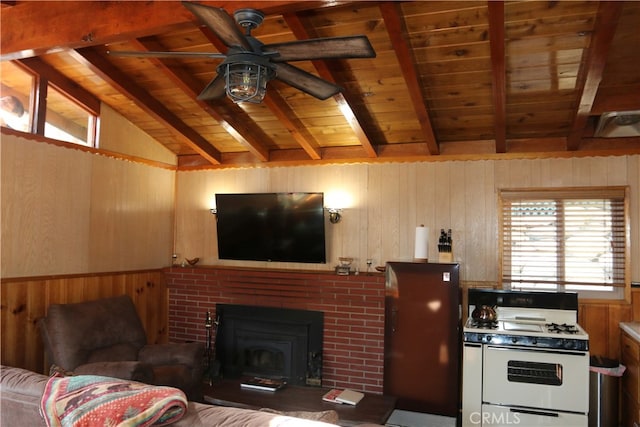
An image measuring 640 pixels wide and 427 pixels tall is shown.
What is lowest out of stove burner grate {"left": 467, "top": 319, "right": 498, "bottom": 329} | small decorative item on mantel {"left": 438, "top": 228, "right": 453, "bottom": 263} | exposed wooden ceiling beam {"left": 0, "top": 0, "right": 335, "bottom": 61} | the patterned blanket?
stove burner grate {"left": 467, "top": 319, "right": 498, "bottom": 329}

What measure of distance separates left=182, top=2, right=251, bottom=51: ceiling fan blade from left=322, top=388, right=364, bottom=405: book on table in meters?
2.38

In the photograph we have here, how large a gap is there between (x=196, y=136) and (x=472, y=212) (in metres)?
2.92

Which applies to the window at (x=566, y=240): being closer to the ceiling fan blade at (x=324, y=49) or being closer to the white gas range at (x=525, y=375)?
the white gas range at (x=525, y=375)

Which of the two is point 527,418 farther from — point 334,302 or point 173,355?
point 173,355

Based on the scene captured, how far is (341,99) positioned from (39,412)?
2948mm

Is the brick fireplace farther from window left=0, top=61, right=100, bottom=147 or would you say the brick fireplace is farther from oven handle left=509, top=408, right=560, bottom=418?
window left=0, top=61, right=100, bottom=147

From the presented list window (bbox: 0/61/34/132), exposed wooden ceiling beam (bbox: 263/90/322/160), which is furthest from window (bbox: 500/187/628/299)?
window (bbox: 0/61/34/132)

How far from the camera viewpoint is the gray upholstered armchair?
3.73 m

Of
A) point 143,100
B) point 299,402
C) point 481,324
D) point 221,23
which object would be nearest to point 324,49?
point 221,23

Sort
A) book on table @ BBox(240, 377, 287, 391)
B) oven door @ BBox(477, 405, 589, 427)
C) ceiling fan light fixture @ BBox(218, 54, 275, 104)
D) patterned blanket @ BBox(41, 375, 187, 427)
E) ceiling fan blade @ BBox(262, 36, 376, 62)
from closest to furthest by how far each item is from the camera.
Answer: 1. patterned blanket @ BBox(41, 375, 187, 427)
2. ceiling fan blade @ BBox(262, 36, 376, 62)
3. ceiling fan light fixture @ BBox(218, 54, 275, 104)
4. oven door @ BBox(477, 405, 589, 427)
5. book on table @ BBox(240, 377, 287, 391)

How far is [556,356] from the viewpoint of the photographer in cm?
360

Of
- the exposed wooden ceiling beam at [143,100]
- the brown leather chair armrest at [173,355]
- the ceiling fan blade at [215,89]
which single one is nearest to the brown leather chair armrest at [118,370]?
the brown leather chair armrest at [173,355]

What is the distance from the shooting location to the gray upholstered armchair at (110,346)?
3.73 m

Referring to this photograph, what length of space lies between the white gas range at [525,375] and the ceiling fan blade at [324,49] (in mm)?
2511
